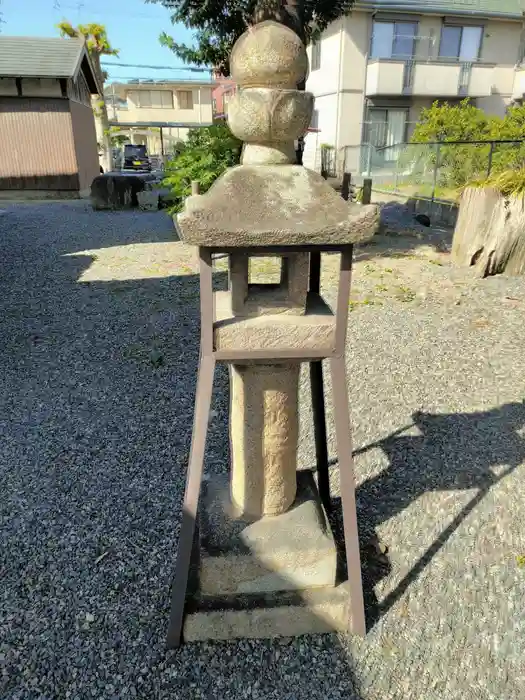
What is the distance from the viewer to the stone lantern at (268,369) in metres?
1.79

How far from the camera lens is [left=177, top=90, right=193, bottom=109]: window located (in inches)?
1725

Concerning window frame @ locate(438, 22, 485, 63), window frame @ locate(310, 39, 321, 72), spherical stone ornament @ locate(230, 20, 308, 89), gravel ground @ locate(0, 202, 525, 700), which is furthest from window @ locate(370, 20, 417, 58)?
spherical stone ornament @ locate(230, 20, 308, 89)

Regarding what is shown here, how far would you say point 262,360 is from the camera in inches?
80.9

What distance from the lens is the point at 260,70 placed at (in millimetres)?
1813

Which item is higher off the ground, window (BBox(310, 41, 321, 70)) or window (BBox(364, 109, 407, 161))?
window (BBox(310, 41, 321, 70))

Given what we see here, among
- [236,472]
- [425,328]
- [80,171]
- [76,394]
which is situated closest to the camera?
[236,472]

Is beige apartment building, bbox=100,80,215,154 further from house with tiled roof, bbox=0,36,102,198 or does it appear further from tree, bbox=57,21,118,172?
house with tiled roof, bbox=0,36,102,198

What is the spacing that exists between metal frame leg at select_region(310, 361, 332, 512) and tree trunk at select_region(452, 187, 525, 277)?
622cm

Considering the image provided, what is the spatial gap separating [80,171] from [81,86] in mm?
3595

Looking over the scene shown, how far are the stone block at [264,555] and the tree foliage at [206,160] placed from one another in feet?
23.7

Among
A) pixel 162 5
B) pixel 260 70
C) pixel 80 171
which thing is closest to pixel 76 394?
pixel 260 70

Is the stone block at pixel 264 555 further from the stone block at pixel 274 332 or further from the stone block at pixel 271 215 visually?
the stone block at pixel 271 215

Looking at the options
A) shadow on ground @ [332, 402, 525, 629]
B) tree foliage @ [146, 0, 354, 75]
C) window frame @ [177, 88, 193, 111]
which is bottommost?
shadow on ground @ [332, 402, 525, 629]

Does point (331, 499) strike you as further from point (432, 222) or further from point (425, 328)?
point (432, 222)
